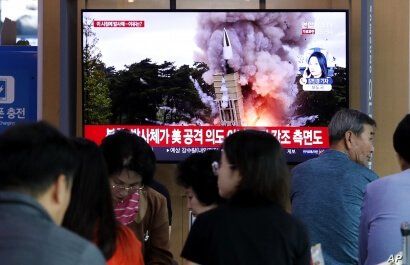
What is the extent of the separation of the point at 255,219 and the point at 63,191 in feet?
3.05

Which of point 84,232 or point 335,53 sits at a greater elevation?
point 335,53

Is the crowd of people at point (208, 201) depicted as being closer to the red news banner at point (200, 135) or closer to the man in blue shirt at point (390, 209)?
the man in blue shirt at point (390, 209)

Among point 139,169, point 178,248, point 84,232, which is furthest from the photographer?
point 178,248

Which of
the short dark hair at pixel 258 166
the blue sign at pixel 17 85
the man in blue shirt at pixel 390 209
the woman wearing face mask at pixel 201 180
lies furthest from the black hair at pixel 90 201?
the blue sign at pixel 17 85

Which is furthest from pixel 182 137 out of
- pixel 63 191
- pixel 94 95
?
pixel 63 191

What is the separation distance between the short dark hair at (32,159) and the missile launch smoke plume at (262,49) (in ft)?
15.0

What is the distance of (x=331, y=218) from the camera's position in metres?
4.08

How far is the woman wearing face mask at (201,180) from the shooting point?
3.24m

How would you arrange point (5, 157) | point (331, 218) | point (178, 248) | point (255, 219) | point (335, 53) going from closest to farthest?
point (5, 157) → point (255, 219) → point (331, 218) → point (335, 53) → point (178, 248)

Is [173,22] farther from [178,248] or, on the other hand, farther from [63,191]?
[63,191]

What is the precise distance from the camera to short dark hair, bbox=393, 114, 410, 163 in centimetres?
361

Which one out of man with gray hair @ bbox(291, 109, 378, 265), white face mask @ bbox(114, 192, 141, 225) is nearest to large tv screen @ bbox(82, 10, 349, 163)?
man with gray hair @ bbox(291, 109, 378, 265)

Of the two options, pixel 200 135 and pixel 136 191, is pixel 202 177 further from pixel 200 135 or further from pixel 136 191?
pixel 200 135

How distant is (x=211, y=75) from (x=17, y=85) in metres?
1.54
